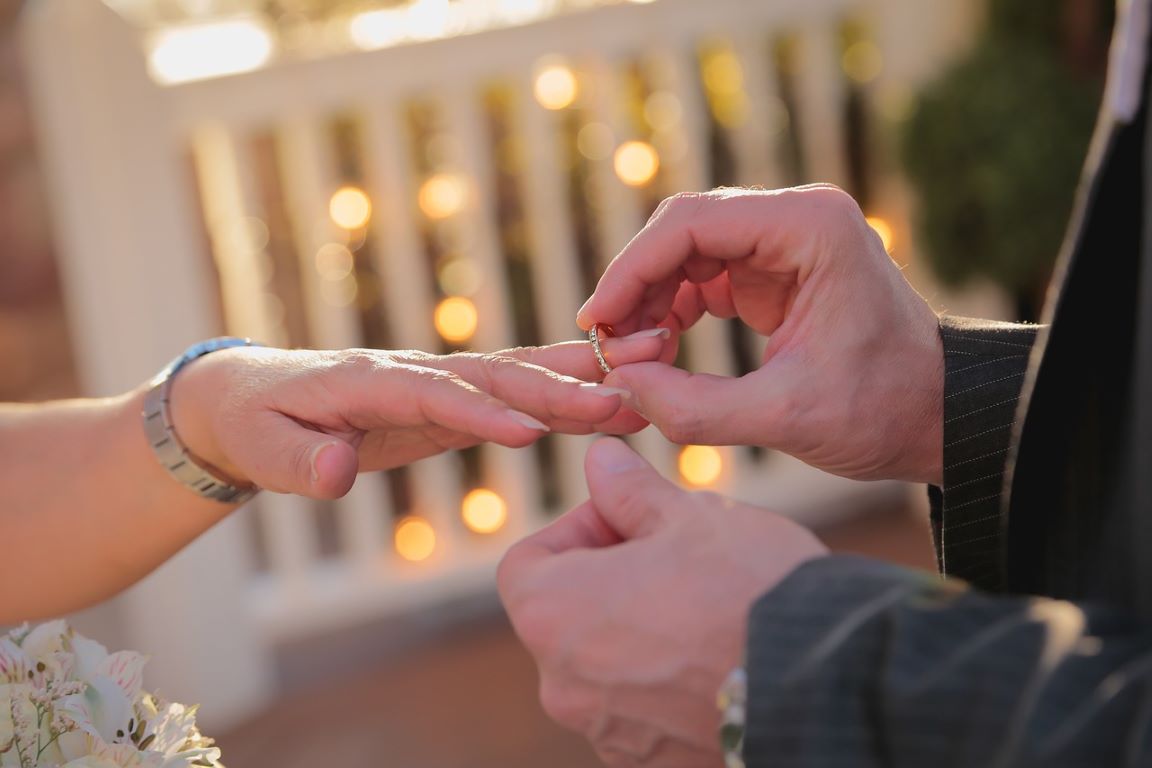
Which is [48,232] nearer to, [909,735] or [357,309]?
[357,309]

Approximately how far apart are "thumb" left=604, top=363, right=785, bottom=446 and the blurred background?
1.26 m

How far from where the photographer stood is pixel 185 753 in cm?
69

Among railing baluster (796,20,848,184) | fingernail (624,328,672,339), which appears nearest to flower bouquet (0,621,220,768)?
fingernail (624,328,672,339)

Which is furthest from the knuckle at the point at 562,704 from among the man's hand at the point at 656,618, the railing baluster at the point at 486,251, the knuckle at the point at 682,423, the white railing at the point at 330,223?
the railing baluster at the point at 486,251

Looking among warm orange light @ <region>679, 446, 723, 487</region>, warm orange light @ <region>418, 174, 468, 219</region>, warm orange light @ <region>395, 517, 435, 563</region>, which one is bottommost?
warm orange light @ <region>395, 517, 435, 563</region>

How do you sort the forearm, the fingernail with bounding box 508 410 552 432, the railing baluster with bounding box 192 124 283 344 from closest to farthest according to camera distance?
1. the fingernail with bounding box 508 410 552 432
2. the forearm
3. the railing baluster with bounding box 192 124 283 344

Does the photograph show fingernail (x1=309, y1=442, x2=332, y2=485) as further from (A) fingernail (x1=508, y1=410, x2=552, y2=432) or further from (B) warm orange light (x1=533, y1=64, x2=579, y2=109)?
(B) warm orange light (x1=533, y1=64, x2=579, y2=109)

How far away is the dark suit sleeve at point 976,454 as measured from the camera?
103 cm

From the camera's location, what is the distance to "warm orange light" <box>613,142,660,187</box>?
8.46 ft

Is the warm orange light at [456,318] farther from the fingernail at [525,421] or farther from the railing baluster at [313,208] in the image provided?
the fingernail at [525,421]

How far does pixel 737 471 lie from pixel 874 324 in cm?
177

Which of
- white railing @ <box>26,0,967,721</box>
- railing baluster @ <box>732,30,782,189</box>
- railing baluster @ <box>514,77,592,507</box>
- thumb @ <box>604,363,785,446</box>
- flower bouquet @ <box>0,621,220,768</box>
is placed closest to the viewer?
flower bouquet @ <box>0,621,220,768</box>

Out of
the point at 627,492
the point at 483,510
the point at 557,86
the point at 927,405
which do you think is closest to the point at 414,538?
the point at 483,510

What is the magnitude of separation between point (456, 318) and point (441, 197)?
0.28 m
